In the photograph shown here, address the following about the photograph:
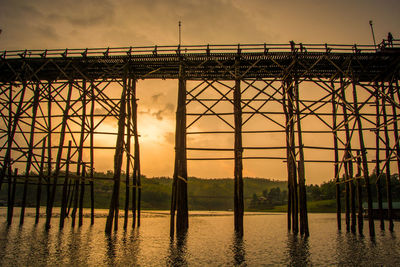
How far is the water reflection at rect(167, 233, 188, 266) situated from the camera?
7783 millimetres

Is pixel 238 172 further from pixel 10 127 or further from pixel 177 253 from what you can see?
pixel 10 127

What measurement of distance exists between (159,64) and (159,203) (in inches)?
2728

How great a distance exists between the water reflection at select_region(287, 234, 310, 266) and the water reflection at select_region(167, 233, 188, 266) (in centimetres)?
304

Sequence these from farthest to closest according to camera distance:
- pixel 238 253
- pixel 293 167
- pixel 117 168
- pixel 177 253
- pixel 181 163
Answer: pixel 293 167, pixel 117 168, pixel 181 163, pixel 238 253, pixel 177 253

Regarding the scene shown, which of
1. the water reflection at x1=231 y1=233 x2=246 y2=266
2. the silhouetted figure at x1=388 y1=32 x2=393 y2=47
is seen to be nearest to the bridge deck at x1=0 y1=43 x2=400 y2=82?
the silhouetted figure at x1=388 y1=32 x2=393 y2=47

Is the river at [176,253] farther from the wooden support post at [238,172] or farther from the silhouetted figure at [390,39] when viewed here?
the silhouetted figure at [390,39]

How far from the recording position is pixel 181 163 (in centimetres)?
1312

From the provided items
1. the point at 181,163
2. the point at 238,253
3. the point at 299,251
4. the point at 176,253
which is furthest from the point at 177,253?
the point at 181,163

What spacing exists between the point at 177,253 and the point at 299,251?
4.14 metres

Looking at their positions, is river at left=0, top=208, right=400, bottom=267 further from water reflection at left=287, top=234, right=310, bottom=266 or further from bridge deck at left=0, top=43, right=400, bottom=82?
bridge deck at left=0, top=43, right=400, bottom=82

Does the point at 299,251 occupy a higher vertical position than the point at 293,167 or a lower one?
lower

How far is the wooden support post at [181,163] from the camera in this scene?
40.6 ft

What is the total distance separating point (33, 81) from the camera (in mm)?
15859

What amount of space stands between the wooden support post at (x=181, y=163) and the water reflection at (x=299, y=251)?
471 cm
